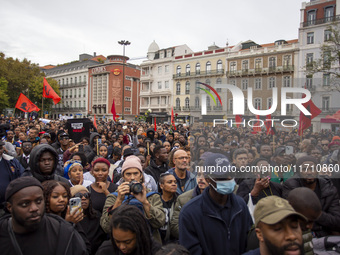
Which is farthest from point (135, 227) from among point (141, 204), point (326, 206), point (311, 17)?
point (311, 17)

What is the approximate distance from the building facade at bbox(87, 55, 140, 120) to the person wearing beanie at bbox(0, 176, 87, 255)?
5200 centimetres

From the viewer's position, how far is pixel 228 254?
225cm

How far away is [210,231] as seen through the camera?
2.28 metres

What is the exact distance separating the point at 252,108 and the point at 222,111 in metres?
0.49

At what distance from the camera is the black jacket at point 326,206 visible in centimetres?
298

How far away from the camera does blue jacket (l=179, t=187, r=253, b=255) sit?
2.26 meters

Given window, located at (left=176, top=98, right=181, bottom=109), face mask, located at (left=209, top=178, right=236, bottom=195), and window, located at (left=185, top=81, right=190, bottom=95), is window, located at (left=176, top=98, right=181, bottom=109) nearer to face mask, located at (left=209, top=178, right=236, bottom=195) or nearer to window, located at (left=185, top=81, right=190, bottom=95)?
window, located at (left=185, top=81, right=190, bottom=95)

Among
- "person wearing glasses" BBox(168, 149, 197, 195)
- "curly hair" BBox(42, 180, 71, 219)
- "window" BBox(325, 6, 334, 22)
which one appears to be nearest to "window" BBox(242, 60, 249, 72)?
"window" BBox(325, 6, 334, 22)

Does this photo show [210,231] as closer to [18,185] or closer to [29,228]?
[29,228]

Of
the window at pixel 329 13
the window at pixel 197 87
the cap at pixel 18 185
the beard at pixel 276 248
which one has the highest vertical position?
the window at pixel 329 13

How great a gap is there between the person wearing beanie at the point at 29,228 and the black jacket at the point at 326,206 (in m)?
2.53

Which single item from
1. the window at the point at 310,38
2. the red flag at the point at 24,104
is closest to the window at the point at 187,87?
the window at the point at 310,38

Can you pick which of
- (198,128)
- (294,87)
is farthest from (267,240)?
(198,128)

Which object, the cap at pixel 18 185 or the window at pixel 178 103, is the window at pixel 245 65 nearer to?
the window at pixel 178 103
